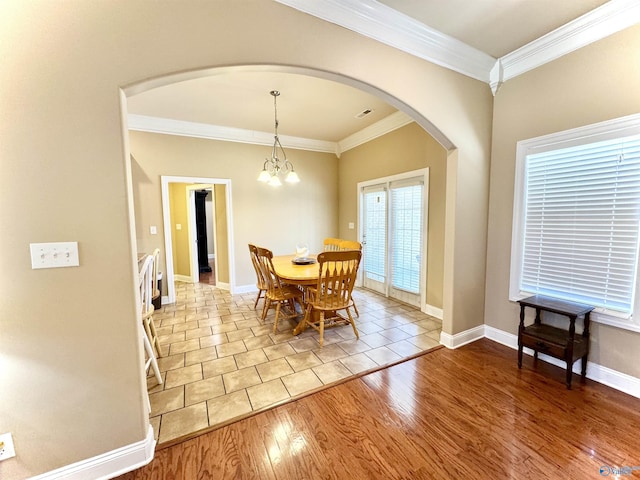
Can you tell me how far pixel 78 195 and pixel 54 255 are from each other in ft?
1.03

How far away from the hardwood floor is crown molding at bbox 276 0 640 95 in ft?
9.16

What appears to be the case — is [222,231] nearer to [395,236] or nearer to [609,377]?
[395,236]

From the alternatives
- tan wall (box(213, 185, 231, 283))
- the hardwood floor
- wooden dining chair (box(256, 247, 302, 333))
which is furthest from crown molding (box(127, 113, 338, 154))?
the hardwood floor

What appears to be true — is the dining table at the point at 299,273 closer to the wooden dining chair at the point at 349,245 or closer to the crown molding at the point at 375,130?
the wooden dining chair at the point at 349,245

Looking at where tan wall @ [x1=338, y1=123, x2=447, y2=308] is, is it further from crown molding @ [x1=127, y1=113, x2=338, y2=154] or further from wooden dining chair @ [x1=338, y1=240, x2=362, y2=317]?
wooden dining chair @ [x1=338, y1=240, x2=362, y2=317]

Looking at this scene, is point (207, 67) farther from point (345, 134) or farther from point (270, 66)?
point (345, 134)

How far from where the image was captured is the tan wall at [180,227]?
5.33m

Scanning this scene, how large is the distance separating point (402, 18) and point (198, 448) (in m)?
3.37

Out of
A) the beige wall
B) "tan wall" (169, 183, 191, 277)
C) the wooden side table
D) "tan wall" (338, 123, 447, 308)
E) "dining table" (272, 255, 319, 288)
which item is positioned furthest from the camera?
"tan wall" (169, 183, 191, 277)

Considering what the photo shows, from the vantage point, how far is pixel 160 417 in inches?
69.4

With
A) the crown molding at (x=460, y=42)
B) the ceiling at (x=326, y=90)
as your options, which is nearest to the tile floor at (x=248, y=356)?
the ceiling at (x=326, y=90)

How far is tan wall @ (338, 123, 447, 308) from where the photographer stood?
11.1ft

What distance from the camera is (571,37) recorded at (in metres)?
2.09

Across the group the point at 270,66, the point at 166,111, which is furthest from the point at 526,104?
the point at 166,111
